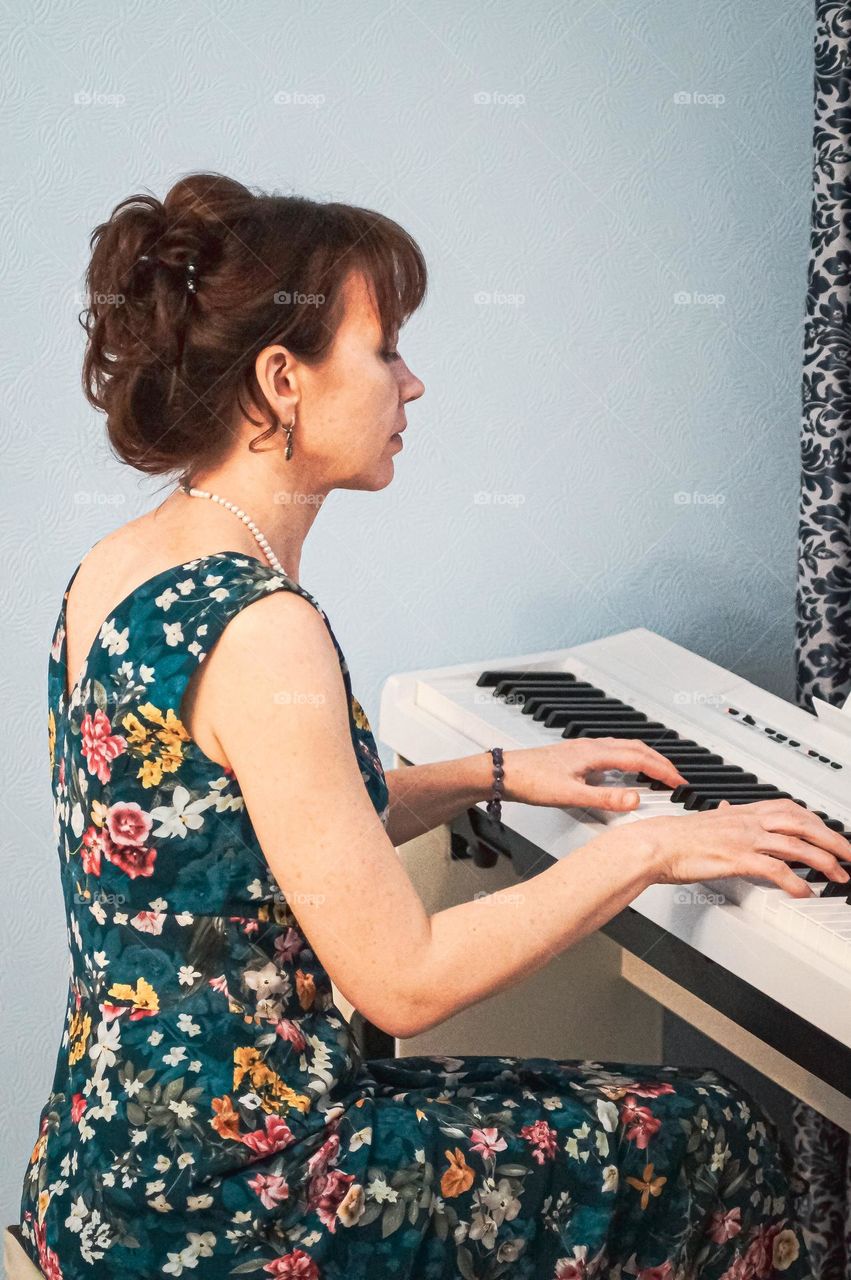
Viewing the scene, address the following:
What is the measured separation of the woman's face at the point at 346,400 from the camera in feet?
3.87

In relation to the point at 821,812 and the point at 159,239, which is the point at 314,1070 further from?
the point at 159,239

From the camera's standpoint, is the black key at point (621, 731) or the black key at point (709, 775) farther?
the black key at point (621, 731)

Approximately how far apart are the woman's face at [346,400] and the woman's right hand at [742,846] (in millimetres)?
387

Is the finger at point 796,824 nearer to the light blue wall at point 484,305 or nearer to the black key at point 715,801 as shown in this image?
the black key at point 715,801

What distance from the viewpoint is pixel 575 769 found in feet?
4.57

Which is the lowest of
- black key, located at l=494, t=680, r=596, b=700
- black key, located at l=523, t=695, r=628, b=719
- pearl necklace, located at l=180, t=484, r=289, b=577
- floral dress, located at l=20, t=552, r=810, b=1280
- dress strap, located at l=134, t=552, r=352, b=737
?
floral dress, located at l=20, t=552, r=810, b=1280

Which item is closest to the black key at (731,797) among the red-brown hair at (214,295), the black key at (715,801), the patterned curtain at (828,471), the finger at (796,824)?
the black key at (715,801)

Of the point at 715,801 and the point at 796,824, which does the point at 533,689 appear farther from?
the point at 796,824

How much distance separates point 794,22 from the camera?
77.0 inches

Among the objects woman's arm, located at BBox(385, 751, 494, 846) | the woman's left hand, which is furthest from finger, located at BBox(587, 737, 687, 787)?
woman's arm, located at BBox(385, 751, 494, 846)

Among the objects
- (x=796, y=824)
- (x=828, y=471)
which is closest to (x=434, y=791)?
(x=796, y=824)

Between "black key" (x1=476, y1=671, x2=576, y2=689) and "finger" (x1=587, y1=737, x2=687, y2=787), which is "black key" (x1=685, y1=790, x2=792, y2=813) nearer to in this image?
"finger" (x1=587, y1=737, x2=687, y2=787)

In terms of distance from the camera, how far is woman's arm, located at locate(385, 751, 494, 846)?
1.44 metres

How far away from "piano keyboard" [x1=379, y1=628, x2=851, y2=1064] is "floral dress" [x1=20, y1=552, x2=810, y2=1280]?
0.15 m
